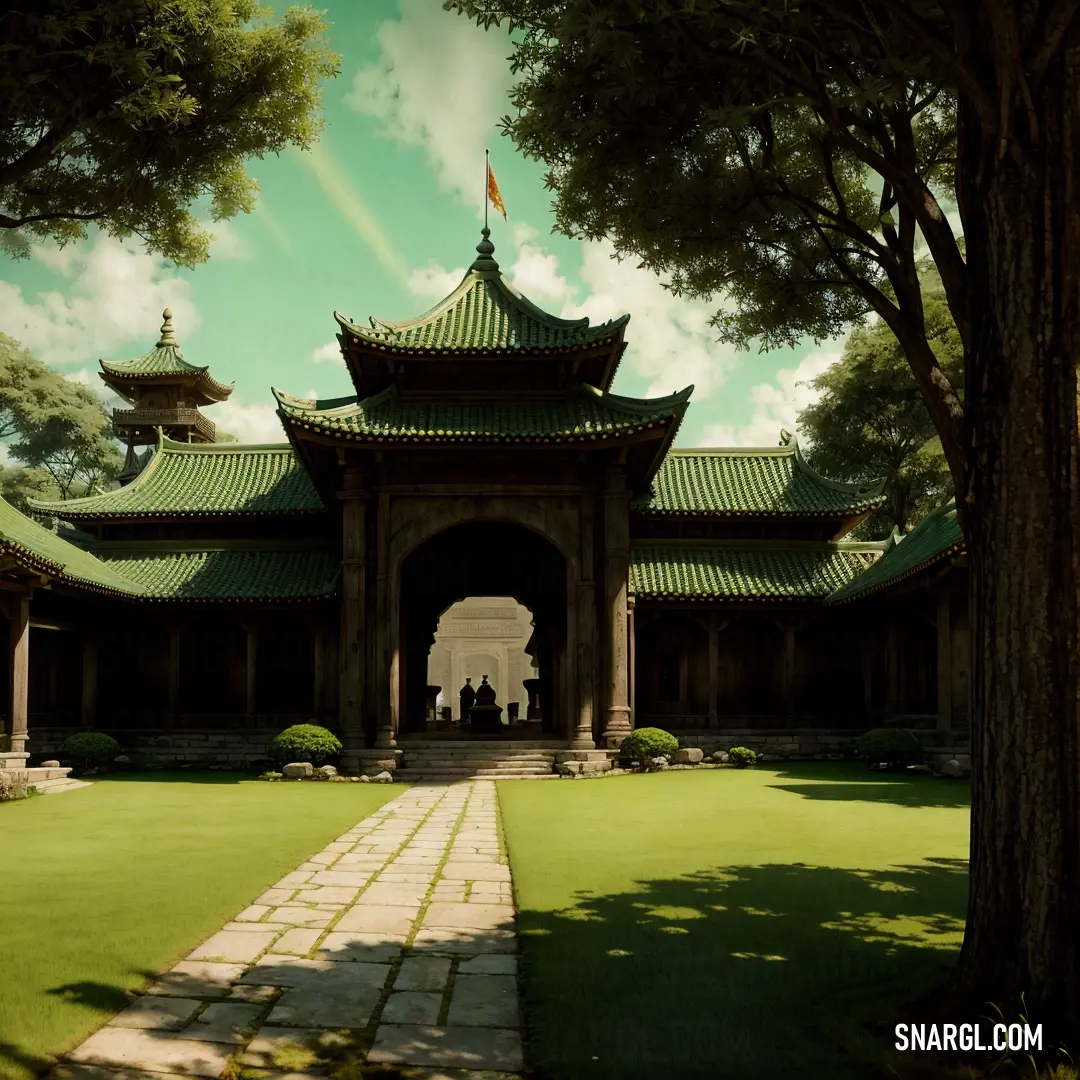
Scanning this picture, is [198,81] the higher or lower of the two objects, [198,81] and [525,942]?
the higher

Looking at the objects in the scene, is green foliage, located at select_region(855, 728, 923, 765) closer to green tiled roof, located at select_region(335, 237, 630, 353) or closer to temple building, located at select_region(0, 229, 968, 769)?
temple building, located at select_region(0, 229, 968, 769)

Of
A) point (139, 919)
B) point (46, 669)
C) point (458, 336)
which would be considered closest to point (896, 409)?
point (458, 336)

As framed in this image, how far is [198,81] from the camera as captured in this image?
28.5 ft

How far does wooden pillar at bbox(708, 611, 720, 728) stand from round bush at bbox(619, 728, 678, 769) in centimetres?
341

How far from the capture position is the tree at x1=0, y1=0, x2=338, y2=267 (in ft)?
23.4

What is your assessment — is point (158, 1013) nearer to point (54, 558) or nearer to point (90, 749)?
point (90, 749)

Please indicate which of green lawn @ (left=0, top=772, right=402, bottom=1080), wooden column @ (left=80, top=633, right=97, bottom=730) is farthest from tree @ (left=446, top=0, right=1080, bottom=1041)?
wooden column @ (left=80, top=633, right=97, bottom=730)

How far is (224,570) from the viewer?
81.4 ft

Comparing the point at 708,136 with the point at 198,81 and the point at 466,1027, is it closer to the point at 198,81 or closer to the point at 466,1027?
the point at 198,81

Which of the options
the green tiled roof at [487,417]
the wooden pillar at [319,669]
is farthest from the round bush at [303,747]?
the green tiled roof at [487,417]

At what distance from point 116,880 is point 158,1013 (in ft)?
13.0

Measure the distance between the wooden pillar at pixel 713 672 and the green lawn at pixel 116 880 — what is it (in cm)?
1005

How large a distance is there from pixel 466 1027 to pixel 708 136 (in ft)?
23.7

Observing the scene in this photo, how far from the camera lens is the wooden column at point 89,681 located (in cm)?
2298
